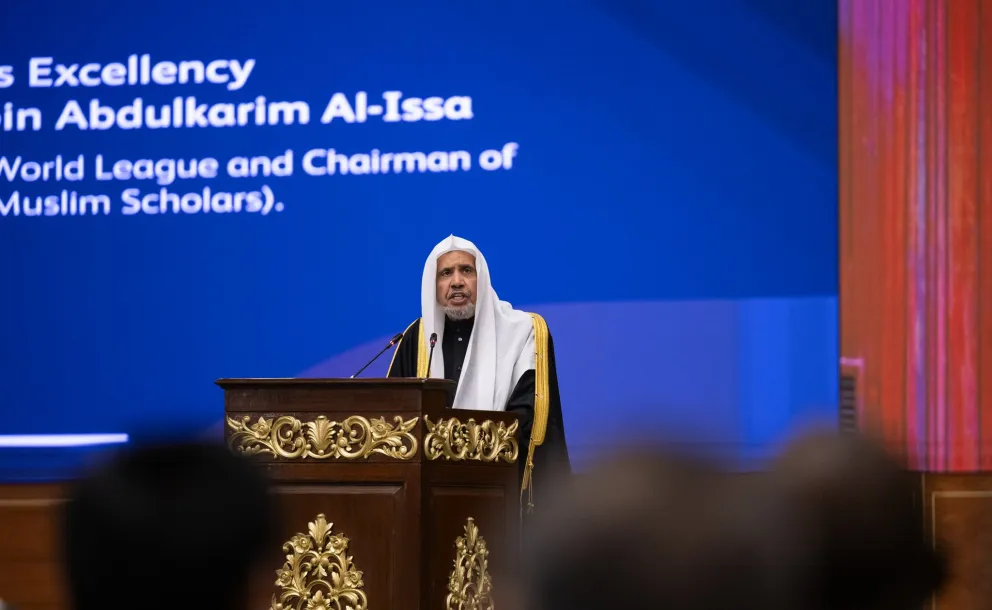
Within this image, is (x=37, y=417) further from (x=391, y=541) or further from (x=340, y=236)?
(x=391, y=541)

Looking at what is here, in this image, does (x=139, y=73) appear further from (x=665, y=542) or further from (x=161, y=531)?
(x=665, y=542)

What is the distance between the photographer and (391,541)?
3713mm

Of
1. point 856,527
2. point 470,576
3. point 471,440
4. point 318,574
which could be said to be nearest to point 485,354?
point 471,440

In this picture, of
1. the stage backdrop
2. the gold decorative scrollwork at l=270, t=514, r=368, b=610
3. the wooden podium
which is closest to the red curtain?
the stage backdrop

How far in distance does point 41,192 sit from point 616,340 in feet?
9.22

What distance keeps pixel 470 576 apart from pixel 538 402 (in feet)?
3.41

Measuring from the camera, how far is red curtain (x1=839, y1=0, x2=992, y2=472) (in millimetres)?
5801

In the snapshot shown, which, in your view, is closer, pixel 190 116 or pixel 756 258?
pixel 756 258

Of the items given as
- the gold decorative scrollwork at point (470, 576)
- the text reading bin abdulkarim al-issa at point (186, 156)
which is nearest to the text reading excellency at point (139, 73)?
the text reading bin abdulkarim al-issa at point (186, 156)

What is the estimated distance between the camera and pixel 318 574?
146 inches

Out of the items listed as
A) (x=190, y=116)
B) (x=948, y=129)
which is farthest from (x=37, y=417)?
(x=948, y=129)

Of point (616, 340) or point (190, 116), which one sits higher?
point (190, 116)

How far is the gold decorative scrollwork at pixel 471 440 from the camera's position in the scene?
3.80 meters

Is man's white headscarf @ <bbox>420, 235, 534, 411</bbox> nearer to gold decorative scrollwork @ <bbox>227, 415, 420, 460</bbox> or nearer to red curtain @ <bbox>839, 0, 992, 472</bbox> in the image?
gold decorative scrollwork @ <bbox>227, 415, 420, 460</bbox>
